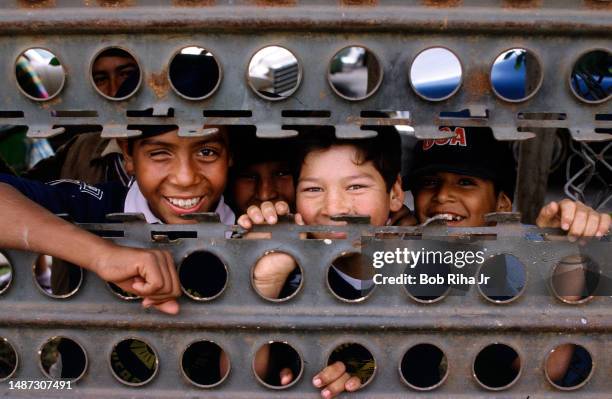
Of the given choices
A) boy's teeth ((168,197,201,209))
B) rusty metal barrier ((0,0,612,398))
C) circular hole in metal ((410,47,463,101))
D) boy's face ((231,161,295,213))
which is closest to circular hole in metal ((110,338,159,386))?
rusty metal barrier ((0,0,612,398))

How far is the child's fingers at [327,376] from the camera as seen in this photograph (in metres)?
1.48

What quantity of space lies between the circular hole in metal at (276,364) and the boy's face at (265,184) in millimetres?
648

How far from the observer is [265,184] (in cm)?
233

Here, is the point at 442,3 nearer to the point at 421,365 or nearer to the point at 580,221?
the point at 580,221

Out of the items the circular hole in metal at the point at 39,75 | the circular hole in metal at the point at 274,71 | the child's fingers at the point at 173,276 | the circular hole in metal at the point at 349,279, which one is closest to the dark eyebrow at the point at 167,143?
the circular hole in metal at the point at 349,279

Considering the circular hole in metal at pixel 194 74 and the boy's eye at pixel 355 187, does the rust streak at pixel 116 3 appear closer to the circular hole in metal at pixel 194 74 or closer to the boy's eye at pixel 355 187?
the circular hole in metal at pixel 194 74

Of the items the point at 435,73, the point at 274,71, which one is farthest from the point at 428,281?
the point at 274,71

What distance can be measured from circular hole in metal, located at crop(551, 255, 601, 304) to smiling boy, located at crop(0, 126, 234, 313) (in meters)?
0.85

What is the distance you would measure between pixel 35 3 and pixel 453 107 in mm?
845

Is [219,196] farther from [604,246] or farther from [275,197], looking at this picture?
[604,246]

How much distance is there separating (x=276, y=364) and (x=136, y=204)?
0.76m

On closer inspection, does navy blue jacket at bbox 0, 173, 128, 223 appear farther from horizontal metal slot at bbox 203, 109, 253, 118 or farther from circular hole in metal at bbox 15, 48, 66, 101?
circular hole in metal at bbox 15, 48, 66, 101

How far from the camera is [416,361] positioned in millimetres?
1866

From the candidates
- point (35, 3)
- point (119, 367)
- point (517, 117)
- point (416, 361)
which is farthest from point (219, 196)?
point (517, 117)
